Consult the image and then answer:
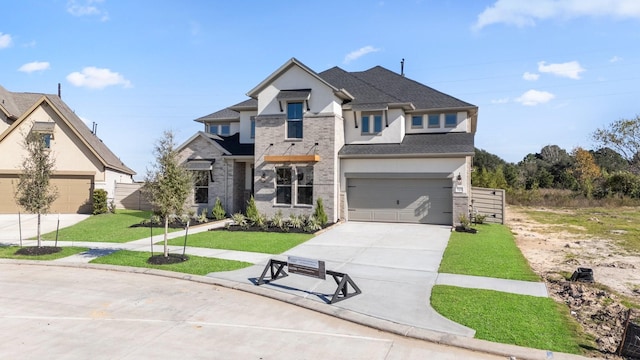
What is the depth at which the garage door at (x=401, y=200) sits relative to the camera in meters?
20.2

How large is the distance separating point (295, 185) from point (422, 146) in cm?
694

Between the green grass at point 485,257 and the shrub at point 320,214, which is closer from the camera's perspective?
the green grass at point 485,257

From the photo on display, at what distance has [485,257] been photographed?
1242 centimetres

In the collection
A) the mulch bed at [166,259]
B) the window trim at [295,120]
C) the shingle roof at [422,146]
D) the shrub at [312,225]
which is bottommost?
the mulch bed at [166,259]

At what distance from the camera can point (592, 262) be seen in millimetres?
12664

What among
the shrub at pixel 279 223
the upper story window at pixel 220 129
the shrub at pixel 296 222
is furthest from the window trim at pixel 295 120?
the upper story window at pixel 220 129

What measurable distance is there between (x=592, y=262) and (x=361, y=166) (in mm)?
11198

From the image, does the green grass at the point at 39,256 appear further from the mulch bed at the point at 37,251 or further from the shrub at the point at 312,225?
the shrub at the point at 312,225

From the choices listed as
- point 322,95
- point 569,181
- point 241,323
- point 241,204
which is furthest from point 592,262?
point 569,181

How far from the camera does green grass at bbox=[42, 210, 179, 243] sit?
16.7m

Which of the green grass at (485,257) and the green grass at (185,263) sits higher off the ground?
the green grass at (485,257)

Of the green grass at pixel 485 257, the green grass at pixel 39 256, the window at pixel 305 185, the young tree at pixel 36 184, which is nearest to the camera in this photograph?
the green grass at pixel 485 257

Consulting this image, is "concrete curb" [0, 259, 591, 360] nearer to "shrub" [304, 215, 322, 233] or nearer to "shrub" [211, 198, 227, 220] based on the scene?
"shrub" [304, 215, 322, 233]

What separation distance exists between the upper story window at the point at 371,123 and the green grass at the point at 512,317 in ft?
45.6
